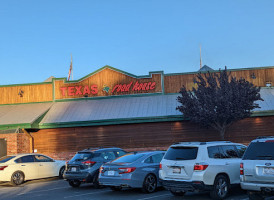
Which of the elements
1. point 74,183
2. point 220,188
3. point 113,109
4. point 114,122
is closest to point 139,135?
point 114,122

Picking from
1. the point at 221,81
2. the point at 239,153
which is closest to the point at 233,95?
the point at 221,81

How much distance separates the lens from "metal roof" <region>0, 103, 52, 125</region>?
2588 cm

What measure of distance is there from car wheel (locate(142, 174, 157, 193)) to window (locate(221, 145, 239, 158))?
2.73m

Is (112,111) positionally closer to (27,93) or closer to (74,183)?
(27,93)

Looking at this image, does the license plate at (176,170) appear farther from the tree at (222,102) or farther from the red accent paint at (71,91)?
the red accent paint at (71,91)

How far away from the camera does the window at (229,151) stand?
10873 mm

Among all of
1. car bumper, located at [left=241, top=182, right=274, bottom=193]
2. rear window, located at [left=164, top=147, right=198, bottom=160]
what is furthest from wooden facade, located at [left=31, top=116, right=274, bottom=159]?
car bumper, located at [left=241, top=182, right=274, bottom=193]

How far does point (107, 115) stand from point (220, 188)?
651 inches

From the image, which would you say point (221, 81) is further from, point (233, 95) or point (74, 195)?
point (74, 195)

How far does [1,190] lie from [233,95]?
14.1m

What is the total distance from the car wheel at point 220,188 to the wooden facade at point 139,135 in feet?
49.5

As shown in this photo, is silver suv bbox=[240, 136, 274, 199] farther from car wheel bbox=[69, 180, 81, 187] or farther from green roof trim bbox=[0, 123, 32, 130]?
green roof trim bbox=[0, 123, 32, 130]

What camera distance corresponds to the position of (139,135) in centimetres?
2611

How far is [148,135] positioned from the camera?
1025 inches
